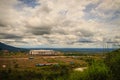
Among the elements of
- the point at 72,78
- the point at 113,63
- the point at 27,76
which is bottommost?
the point at 27,76

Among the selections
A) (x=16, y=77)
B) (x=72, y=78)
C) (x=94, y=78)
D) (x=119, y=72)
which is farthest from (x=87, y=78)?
(x=16, y=77)

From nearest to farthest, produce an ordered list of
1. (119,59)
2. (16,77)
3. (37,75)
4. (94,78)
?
(94,78) → (119,59) → (16,77) → (37,75)

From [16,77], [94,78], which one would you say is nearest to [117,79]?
[94,78]

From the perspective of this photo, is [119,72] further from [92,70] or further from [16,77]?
[16,77]

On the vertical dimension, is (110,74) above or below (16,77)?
above

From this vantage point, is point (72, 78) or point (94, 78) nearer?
point (94, 78)

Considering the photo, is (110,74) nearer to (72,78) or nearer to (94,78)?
(94,78)

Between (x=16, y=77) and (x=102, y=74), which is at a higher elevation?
(x=102, y=74)

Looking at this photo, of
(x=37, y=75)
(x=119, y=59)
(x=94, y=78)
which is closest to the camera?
(x=94, y=78)

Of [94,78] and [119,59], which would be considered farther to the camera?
[119,59]
